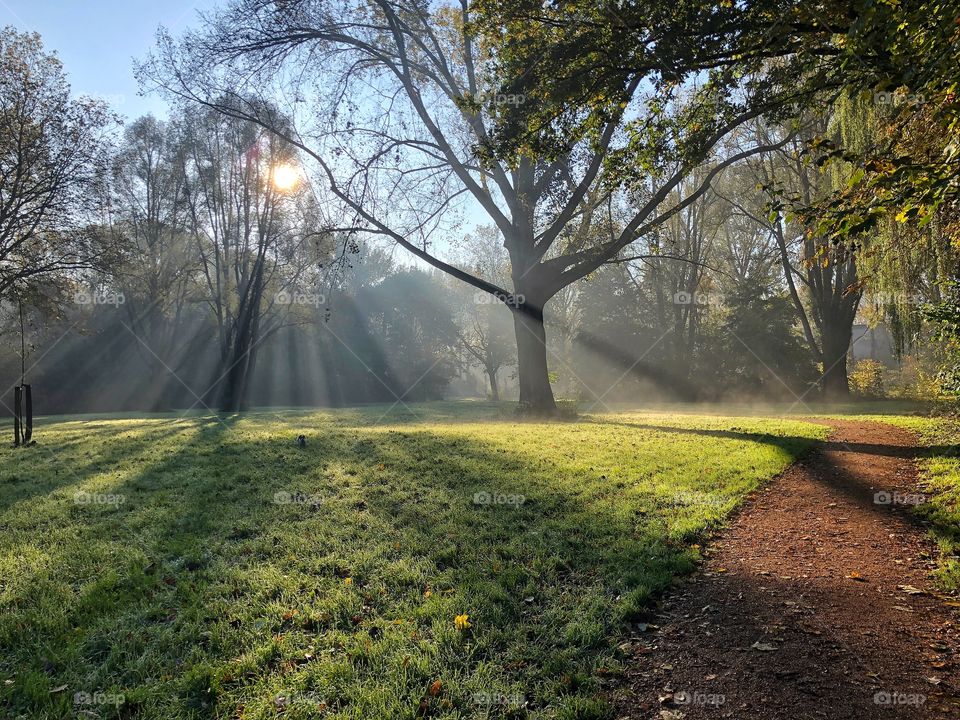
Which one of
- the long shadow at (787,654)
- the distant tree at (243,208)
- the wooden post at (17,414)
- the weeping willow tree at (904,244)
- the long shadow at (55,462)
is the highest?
the distant tree at (243,208)

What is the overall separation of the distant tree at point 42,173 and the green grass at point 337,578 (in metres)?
12.2

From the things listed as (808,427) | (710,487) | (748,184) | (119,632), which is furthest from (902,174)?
(748,184)

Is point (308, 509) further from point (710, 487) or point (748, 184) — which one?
point (748, 184)

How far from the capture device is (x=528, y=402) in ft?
60.0

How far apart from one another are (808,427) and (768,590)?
35.8ft

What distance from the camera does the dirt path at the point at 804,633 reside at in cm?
279

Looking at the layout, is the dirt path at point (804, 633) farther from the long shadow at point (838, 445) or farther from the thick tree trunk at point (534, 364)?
the thick tree trunk at point (534, 364)

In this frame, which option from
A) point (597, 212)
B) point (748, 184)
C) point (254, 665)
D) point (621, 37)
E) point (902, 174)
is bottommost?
point (254, 665)

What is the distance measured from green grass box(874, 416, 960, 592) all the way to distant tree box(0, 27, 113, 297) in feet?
72.1

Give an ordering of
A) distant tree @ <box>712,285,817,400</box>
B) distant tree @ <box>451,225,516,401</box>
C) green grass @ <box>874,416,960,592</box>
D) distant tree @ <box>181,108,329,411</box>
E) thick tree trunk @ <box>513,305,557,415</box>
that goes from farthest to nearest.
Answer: distant tree @ <box>451,225,516,401</box>
distant tree @ <box>712,285,817,400</box>
distant tree @ <box>181,108,329,411</box>
thick tree trunk @ <box>513,305,557,415</box>
green grass @ <box>874,416,960,592</box>

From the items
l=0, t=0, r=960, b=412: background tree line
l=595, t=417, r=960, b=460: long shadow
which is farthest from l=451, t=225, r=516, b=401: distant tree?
l=595, t=417, r=960, b=460: long shadow

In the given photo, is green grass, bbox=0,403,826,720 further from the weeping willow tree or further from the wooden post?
the weeping willow tree

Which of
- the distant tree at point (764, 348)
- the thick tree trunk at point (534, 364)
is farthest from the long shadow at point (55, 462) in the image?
the distant tree at point (764, 348)

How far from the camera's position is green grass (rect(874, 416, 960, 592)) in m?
4.46
